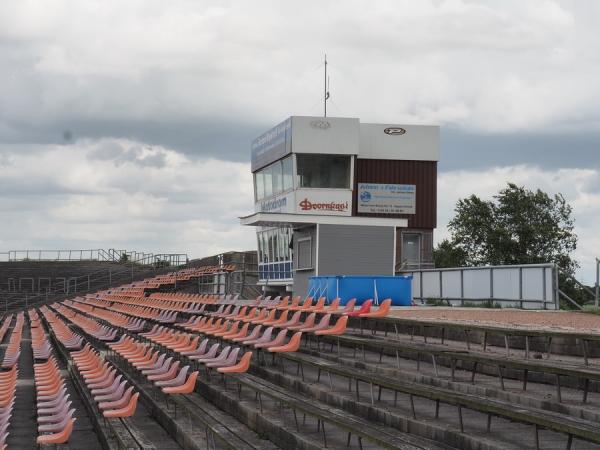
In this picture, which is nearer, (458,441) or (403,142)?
(458,441)

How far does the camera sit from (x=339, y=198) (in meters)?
33.1

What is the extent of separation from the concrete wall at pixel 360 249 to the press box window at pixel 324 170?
16.5 feet

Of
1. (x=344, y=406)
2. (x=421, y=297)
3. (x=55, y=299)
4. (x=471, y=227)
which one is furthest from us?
(x=471, y=227)

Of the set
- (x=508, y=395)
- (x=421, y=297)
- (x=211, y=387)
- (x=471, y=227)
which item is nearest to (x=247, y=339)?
(x=211, y=387)

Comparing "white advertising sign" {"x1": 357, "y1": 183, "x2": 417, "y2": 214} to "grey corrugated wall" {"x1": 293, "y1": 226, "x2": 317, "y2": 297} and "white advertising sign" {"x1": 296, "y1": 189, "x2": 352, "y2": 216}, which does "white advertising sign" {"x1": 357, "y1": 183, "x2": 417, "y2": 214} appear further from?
"grey corrugated wall" {"x1": 293, "y1": 226, "x2": 317, "y2": 297}

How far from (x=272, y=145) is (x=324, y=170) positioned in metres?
2.74

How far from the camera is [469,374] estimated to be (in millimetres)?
10922

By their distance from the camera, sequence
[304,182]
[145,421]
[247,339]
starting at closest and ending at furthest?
[145,421] → [247,339] → [304,182]

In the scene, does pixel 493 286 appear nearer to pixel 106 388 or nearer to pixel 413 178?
pixel 106 388

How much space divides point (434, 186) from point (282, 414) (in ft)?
96.9

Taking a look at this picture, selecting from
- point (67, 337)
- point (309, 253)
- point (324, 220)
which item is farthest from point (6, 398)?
point (309, 253)

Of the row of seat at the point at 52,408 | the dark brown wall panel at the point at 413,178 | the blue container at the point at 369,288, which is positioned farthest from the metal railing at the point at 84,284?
the row of seat at the point at 52,408

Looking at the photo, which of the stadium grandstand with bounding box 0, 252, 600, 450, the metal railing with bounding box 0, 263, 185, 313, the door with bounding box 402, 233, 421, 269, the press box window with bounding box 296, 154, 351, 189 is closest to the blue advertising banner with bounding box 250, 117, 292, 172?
the press box window with bounding box 296, 154, 351, 189

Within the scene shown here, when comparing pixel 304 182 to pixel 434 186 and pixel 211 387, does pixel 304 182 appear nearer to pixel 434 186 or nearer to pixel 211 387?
pixel 434 186
